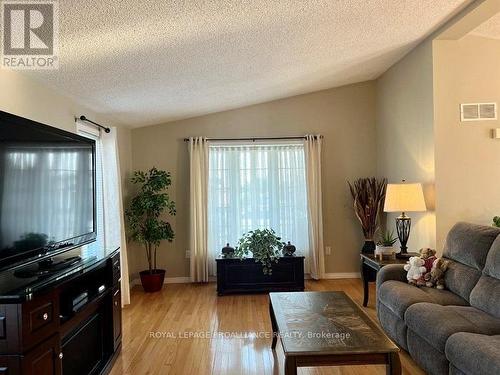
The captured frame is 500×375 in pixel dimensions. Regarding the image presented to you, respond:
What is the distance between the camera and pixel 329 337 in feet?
7.12

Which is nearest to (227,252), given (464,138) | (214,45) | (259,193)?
(259,193)

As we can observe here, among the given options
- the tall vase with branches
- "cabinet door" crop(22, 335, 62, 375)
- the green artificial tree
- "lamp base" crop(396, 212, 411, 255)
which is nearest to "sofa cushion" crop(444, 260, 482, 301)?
"lamp base" crop(396, 212, 411, 255)

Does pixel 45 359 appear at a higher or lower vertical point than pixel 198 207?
lower

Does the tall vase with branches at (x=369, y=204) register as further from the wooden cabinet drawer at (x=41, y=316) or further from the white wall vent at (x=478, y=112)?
the wooden cabinet drawer at (x=41, y=316)

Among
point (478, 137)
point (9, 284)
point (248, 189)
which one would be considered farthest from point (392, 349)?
point (248, 189)

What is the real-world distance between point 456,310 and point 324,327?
1.00m

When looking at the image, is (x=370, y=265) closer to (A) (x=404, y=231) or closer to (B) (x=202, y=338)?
(A) (x=404, y=231)

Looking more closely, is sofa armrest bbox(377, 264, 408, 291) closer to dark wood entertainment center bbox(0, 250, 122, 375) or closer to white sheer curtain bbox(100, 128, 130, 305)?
dark wood entertainment center bbox(0, 250, 122, 375)

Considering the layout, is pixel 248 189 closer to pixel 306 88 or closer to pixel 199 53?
pixel 306 88

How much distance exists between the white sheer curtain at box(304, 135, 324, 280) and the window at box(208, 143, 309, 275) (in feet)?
0.29

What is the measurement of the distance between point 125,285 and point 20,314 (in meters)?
2.74

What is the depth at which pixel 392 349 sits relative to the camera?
79.7 inches

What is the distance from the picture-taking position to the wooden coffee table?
201 cm

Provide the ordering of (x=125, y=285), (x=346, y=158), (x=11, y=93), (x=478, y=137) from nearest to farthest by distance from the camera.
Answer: (x=11, y=93), (x=478, y=137), (x=125, y=285), (x=346, y=158)
